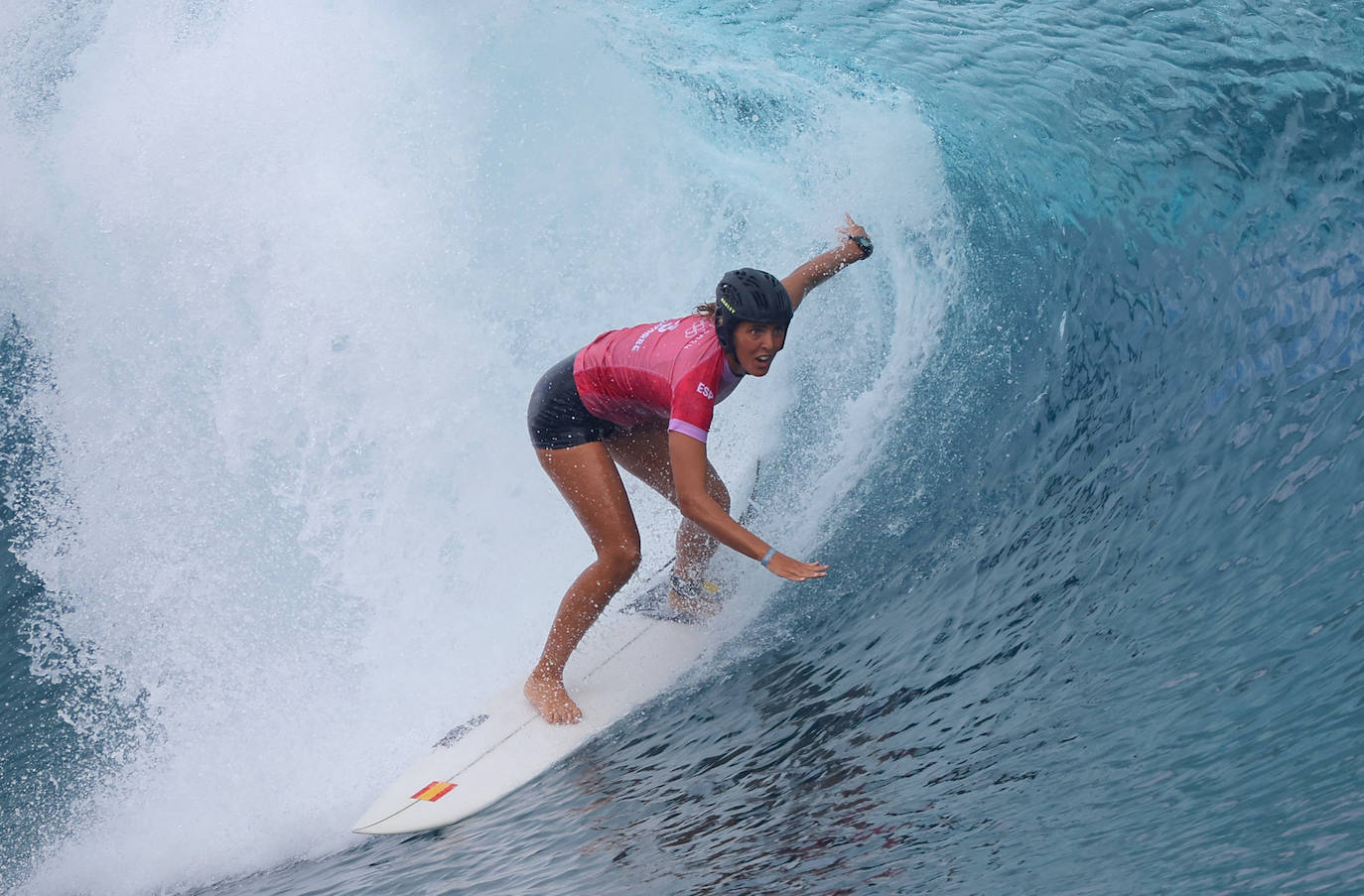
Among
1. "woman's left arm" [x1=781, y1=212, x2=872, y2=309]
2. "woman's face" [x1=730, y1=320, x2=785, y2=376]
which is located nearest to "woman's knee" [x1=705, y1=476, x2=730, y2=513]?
"woman's left arm" [x1=781, y1=212, x2=872, y2=309]

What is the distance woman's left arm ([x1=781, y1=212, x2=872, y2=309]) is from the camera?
13.0 ft

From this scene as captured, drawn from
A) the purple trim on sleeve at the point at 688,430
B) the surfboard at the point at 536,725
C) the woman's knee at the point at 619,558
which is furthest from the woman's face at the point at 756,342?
the surfboard at the point at 536,725

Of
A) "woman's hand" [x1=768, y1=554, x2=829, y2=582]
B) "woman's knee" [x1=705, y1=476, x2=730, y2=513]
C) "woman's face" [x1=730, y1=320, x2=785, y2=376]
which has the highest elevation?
"woman's face" [x1=730, y1=320, x2=785, y2=376]

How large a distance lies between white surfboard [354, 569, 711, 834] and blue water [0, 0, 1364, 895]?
→ 0.47 feet

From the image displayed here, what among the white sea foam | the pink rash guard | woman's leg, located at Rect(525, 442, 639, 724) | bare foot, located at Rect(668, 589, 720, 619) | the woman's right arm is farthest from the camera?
the white sea foam

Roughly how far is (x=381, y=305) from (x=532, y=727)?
10.8ft

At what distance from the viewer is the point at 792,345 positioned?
6.43 m

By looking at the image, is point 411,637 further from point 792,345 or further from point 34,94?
point 34,94

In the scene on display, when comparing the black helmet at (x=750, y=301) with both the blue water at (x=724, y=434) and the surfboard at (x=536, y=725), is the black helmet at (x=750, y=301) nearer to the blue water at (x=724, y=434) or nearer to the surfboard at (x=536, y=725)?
the blue water at (x=724, y=434)

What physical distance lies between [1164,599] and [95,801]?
168 inches

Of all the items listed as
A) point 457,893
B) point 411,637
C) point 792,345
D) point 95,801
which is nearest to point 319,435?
point 411,637

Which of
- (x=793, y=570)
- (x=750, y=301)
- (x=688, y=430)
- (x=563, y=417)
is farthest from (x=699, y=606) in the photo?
(x=750, y=301)

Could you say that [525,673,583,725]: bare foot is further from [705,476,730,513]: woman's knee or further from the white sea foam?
[705,476,730,513]: woman's knee

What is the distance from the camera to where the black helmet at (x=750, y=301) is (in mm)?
3361
